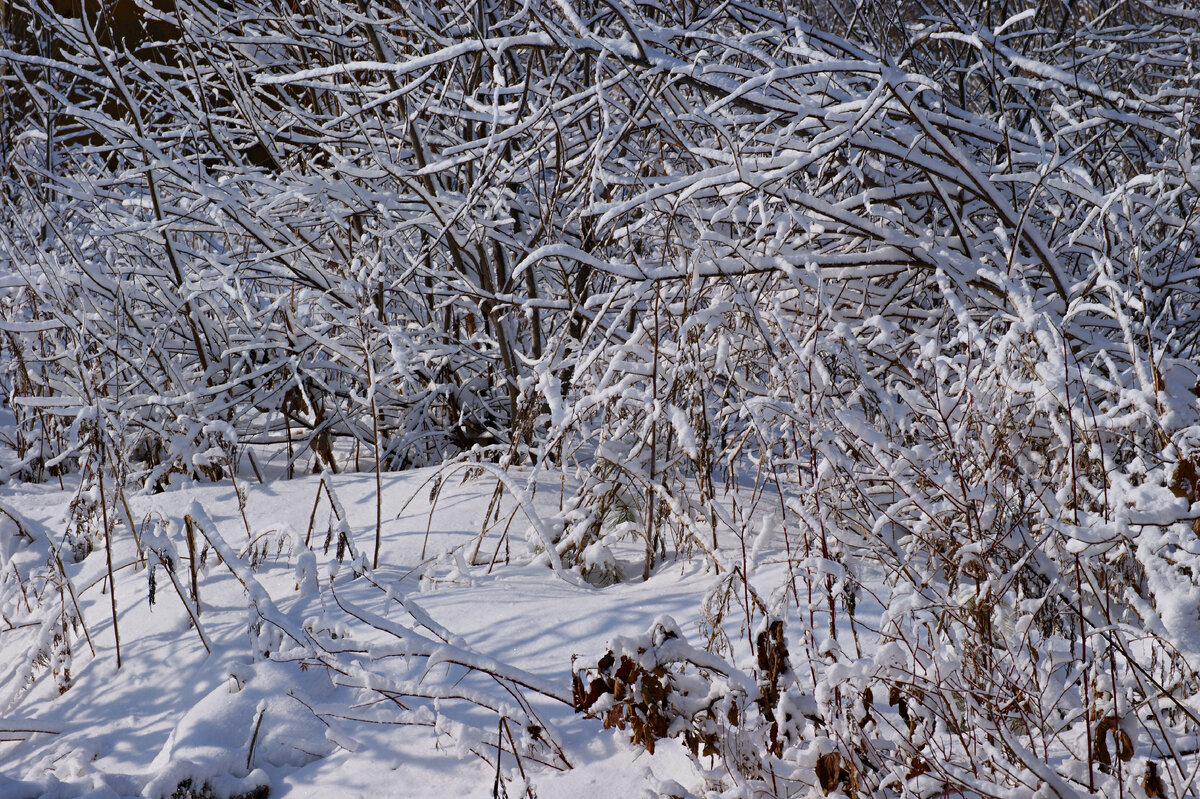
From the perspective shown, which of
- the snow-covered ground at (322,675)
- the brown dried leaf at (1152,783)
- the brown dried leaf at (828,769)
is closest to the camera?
the brown dried leaf at (1152,783)

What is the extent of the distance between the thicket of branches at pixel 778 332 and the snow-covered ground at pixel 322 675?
0.67 feet

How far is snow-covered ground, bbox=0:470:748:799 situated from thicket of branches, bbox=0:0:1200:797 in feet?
0.67

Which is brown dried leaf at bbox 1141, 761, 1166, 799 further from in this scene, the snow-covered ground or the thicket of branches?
the snow-covered ground

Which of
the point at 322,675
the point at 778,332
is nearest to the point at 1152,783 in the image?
the point at 778,332

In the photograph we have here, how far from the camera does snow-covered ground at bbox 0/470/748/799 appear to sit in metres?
1.70

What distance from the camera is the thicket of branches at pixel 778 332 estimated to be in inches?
59.0

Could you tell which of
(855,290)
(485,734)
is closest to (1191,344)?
(855,290)

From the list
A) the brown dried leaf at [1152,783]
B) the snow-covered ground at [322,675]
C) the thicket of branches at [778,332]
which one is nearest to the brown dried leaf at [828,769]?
the thicket of branches at [778,332]

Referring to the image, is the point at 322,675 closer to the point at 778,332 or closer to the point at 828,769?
the point at 828,769

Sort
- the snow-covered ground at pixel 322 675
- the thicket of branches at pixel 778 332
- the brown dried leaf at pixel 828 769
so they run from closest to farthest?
1. the brown dried leaf at pixel 828 769
2. the thicket of branches at pixel 778 332
3. the snow-covered ground at pixel 322 675

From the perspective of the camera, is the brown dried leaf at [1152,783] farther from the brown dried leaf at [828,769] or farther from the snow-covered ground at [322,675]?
the snow-covered ground at [322,675]

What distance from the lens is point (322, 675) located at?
201 cm

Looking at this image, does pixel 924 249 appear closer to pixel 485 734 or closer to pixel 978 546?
pixel 978 546

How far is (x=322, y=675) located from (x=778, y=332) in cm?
132
